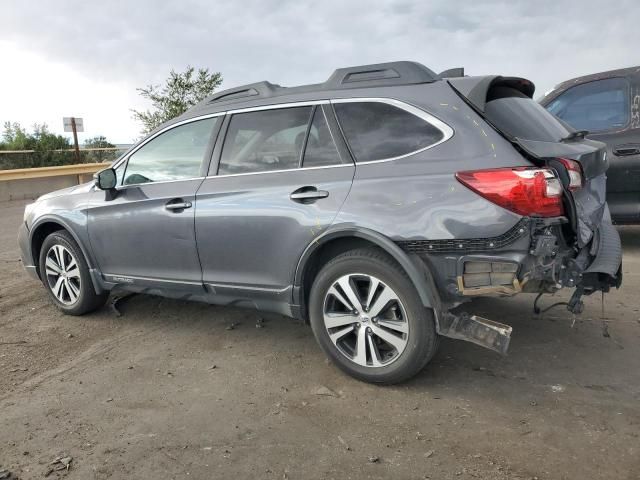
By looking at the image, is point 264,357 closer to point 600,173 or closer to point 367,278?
point 367,278

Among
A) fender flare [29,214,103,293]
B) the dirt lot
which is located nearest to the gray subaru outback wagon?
the dirt lot

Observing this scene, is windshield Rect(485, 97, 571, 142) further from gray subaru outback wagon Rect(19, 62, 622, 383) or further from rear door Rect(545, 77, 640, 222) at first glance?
rear door Rect(545, 77, 640, 222)

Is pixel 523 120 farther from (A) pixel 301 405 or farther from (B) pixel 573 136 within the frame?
(A) pixel 301 405

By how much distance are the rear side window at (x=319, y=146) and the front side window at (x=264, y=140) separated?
0.06 meters

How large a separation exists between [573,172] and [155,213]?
9.38 ft

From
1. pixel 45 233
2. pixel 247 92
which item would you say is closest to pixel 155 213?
pixel 247 92

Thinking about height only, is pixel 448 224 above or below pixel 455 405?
above

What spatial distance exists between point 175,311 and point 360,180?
2.48 m

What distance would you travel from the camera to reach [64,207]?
471 cm

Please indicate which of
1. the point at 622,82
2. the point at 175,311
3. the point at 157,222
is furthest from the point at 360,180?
the point at 622,82

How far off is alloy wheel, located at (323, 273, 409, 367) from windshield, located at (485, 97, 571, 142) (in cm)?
116

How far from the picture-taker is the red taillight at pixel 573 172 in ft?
10.1

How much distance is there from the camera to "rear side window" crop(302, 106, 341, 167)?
11.2 ft

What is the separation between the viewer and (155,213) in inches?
160
